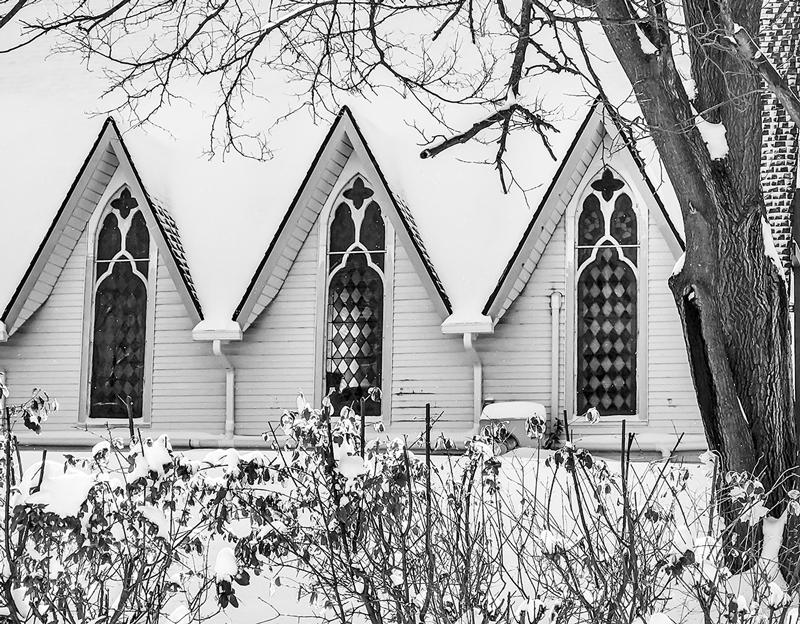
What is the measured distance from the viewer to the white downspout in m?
16.0

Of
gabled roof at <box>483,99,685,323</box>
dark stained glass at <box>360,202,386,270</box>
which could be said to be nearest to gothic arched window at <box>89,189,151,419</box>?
dark stained glass at <box>360,202,386,270</box>

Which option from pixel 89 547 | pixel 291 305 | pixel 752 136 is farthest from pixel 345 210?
pixel 89 547

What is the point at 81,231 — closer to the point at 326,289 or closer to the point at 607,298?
the point at 326,289

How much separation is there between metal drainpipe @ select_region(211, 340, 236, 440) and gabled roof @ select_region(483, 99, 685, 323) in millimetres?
3715

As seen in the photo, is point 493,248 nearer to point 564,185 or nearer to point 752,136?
point 564,185

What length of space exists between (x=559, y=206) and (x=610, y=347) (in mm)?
1944

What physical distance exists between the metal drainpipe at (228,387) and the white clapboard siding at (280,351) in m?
0.11

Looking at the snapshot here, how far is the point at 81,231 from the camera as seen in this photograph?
1788 cm

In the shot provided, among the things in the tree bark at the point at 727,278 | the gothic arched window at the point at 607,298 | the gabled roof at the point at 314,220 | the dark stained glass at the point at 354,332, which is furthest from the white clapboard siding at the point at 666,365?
the tree bark at the point at 727,278

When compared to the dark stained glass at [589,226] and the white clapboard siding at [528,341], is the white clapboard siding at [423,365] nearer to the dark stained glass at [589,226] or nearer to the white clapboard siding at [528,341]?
the white clapboard siding at [528,341]

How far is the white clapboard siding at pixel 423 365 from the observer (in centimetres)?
1647

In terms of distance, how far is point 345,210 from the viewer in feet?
56.3

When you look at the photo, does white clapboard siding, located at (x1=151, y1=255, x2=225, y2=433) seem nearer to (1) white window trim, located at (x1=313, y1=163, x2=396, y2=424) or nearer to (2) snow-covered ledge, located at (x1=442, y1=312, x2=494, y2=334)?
(1) white window trim, located at (x1=313, y1=163, x2=396, y2=424)

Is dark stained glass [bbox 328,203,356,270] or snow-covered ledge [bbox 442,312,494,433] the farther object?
dark stained glass [bbox 328,203,356,270]
